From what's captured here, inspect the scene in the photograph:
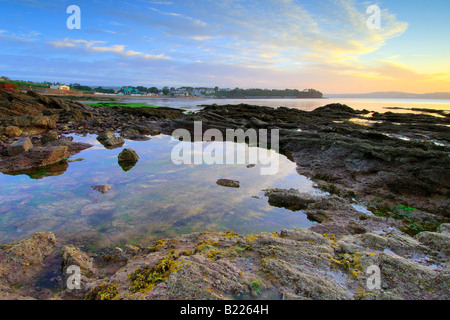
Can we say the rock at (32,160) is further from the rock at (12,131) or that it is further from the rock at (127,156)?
the rock at (12,131)

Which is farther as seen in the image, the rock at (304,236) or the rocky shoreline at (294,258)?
the rock at (304,236)

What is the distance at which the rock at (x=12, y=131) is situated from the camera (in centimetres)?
1478

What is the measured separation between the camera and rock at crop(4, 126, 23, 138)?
14.8 meters

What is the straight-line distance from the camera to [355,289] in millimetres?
3127

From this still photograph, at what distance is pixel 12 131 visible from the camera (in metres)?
15.1

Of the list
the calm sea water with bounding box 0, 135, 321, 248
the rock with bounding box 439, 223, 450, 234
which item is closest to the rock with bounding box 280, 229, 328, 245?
the calm sea water with bounding box 0, 135, 321, 248

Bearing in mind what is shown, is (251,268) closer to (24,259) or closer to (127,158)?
(24,259)

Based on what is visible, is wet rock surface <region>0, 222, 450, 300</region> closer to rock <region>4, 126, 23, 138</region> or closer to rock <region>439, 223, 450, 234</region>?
rock <region>439, 223, 450, 234</region>

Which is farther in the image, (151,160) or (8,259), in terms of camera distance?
(151,160)

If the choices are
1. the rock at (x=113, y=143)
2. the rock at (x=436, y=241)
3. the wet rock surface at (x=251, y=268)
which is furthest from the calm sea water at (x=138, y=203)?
the rock at (x=113, y=143)

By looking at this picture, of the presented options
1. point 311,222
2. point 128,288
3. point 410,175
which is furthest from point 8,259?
point 410,175

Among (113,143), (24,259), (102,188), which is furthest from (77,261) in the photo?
(113,143)
